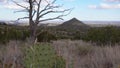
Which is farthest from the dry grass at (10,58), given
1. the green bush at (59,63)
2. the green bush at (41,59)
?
the green bush at (59,63)

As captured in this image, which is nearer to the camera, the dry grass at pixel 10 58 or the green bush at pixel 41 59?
the dry grass at pixel 10 58

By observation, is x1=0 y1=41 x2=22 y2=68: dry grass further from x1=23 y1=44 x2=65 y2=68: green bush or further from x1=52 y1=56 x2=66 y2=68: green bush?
x1=52 y1=56 x2=66 y2=68: green bush

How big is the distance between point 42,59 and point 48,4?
18549 millimetres

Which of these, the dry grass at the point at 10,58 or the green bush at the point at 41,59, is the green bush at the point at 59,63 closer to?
the green bush at the point at 41,59

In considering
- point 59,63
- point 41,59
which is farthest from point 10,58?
point 59,63

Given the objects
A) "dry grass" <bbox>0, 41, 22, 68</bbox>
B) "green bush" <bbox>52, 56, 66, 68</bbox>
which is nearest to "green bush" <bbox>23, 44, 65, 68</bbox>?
"green bush" <bbox>52, 56, 66, 68</bbox>

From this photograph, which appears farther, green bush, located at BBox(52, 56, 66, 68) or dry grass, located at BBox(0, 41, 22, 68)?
green bush, located at BBox(52, 56, 66, 68)

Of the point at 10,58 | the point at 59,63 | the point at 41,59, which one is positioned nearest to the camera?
the point at 59,63

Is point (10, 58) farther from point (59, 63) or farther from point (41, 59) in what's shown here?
point (59, 63)

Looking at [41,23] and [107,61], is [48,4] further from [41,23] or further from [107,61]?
[107,61]

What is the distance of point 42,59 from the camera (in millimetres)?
8195

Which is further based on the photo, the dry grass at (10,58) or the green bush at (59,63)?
the green bush at (59,63)

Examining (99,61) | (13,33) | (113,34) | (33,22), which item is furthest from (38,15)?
(99,61)

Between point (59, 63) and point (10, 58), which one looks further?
point (10, 58)
